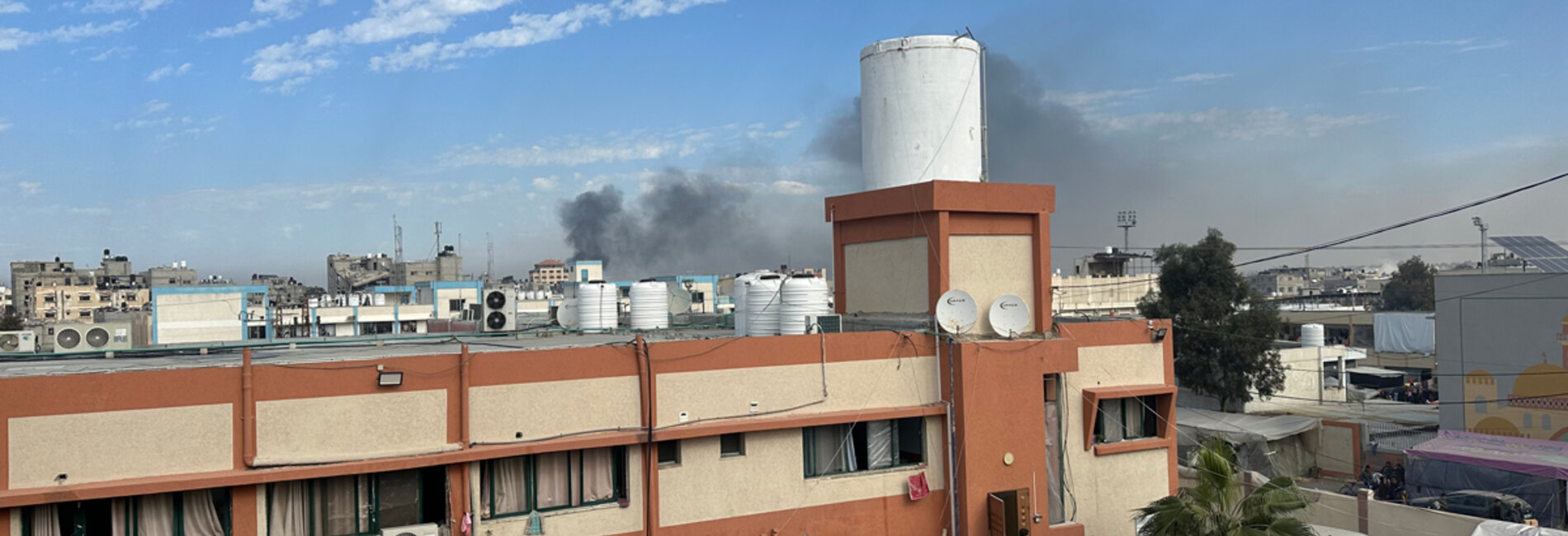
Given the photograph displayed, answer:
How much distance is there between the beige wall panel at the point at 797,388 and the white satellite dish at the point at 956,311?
2.12 feet

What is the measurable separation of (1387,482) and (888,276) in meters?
21.5

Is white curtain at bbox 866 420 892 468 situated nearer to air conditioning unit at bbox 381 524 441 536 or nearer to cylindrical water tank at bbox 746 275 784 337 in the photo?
cylindrical water tank at bbox 746 275 784 337

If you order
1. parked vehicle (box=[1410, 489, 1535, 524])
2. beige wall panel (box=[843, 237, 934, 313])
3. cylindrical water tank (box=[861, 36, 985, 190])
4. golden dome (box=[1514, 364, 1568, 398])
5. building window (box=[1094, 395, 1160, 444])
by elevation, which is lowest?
parked vehicle (box=[1410, 489, 1535, 524])

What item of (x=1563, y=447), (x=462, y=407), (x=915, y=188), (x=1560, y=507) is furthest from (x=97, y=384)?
(x=1563, y=447)

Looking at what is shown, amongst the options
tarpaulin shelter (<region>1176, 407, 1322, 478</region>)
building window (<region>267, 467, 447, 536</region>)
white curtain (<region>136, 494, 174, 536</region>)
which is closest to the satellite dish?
building window (<region>267, 467, 447, 536</region>)

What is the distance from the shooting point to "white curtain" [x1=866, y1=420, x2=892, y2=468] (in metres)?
14.2

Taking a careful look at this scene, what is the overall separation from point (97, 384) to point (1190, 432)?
32.4 m

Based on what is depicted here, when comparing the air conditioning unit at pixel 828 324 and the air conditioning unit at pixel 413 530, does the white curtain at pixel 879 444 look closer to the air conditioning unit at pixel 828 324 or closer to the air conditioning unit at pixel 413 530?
the air conditioning unit at pixel 828 324

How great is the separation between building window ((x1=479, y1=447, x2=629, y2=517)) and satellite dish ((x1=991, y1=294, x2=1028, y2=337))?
611 cm

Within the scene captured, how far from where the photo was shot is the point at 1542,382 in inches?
1155

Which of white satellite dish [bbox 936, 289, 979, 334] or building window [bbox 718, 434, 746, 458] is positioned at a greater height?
white satellite dish [bbox 936, 289, 979, 334]

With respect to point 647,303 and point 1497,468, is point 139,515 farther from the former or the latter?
point 1497,468

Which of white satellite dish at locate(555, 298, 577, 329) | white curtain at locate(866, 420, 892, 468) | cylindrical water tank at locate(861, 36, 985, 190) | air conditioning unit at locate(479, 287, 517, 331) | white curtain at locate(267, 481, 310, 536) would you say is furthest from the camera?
white satellite dish at locate(555, 298, 577, 329)

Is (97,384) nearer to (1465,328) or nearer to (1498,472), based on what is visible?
(1498,472)
